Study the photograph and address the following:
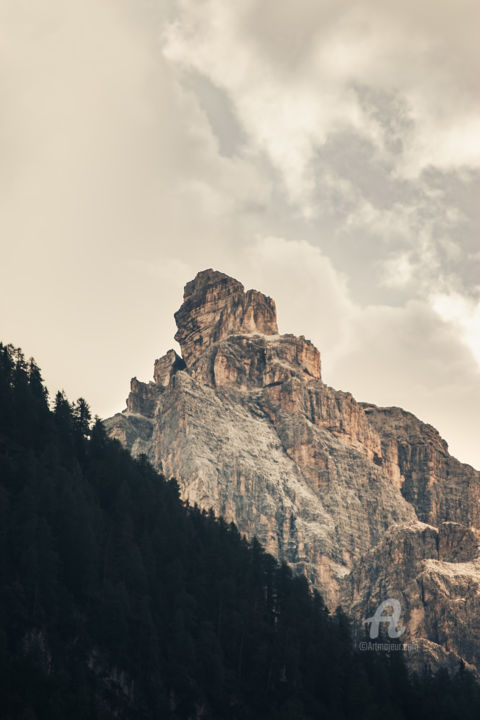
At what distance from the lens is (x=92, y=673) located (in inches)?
4294

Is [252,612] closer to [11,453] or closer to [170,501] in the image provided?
[170,501]

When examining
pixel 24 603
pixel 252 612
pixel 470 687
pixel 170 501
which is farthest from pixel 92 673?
pixel 470 687

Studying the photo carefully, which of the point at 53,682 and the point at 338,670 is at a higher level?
the point at 338,670

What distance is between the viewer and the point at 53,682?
310ft

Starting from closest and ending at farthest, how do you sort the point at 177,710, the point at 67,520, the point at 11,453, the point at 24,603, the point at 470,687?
the point at 24,603 → the point at 177,710 → the point at 67,520 → the point at 11,453 → the point at 470,687

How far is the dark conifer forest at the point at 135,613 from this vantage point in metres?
107

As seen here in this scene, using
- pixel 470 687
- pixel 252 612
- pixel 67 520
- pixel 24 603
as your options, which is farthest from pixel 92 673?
pixel 470 687

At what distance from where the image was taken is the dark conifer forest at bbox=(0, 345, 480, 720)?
4222 inches

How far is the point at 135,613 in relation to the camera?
120m

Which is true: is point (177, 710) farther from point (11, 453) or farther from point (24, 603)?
point (11, 453)

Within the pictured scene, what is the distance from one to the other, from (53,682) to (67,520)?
101ft

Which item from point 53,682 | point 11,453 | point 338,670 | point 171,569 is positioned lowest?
point 53,682

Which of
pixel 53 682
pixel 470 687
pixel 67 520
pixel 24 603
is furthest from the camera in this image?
pixel 470 687

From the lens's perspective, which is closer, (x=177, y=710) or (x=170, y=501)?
(x=177, y=710)
